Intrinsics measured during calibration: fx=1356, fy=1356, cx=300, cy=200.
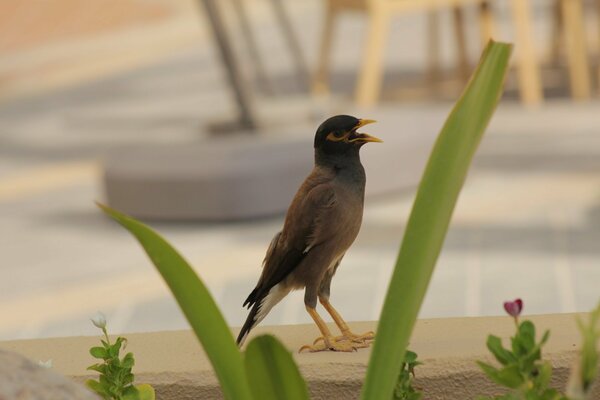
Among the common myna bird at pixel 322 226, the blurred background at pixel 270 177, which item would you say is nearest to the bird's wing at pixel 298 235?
the common myna bird at pixel 322 226

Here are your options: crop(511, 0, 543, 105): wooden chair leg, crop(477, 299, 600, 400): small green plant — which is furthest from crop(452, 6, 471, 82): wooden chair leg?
crop(477, 299, 600, 400): small green plant

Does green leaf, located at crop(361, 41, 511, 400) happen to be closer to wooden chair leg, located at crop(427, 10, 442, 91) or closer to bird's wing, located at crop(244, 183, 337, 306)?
bird's wing, located at crop(244, 183, 337, 306)

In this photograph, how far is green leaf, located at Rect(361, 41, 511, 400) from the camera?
1383 mm

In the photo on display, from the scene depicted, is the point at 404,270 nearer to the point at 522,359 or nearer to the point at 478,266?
the point at 522,359

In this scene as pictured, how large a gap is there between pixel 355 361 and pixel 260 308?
0.15 meters

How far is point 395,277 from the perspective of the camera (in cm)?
142

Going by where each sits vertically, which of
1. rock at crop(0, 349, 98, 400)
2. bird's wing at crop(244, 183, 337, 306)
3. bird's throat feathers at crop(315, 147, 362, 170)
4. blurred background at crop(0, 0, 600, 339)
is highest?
blurred background at crop(0, 0, 600, 339)

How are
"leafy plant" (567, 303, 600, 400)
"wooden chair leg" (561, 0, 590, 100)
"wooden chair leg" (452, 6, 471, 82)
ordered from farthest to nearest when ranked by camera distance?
"wooden chair leg" (452, 6, 471, 82) < "wooden chair leg" (561, 0, 590, 100) < "leafy plant" (567, 303, 600, 400)

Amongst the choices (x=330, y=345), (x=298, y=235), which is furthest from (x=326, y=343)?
(x=298, y=235)

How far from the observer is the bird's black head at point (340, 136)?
72.2 inches

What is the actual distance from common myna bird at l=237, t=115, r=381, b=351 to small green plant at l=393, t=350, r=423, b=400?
186mm

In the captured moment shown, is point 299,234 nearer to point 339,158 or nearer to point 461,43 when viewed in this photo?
→ point 339,158

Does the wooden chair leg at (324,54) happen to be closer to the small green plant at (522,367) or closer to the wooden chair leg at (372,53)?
the wooden chair leg at (372,53)

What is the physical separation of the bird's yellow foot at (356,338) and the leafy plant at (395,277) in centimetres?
42
